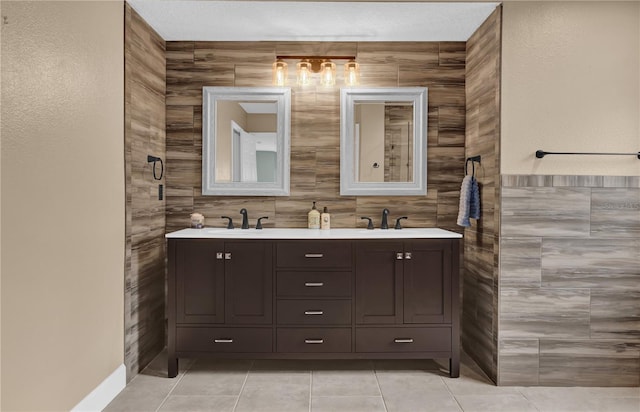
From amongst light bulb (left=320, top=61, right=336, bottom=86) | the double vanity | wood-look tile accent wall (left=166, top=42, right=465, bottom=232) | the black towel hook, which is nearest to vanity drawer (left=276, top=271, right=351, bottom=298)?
the double vanity

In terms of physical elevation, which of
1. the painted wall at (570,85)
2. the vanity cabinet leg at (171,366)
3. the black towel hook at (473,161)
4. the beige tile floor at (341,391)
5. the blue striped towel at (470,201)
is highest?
the painted wall at (570,85)

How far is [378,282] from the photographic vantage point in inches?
107

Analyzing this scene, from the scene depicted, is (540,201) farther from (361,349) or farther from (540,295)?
(361,349)

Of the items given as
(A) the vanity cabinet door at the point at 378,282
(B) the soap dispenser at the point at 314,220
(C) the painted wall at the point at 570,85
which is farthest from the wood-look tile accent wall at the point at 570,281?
(B) the soap dispenser at the point at 314,220

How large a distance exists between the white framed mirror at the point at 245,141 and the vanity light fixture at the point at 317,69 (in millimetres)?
120

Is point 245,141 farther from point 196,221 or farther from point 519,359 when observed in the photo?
point 519,359

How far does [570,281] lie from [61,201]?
272 centimetres

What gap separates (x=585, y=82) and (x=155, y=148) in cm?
275

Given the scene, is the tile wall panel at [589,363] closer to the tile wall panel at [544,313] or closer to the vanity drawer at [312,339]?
the tile wall panel at [544,313]

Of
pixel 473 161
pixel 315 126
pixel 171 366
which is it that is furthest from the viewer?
pixel 315 126

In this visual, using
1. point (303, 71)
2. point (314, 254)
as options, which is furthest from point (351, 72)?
point (314, 254)

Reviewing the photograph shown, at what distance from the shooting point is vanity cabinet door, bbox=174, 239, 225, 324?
2.70 metres

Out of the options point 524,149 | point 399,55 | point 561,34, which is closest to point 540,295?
point 524,149

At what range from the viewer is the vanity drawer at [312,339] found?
272 cm
